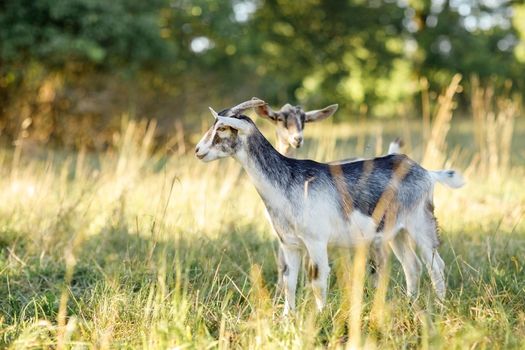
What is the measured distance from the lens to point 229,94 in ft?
49.5

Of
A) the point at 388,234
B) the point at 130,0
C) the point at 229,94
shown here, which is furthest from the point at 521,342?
the point at 229,94

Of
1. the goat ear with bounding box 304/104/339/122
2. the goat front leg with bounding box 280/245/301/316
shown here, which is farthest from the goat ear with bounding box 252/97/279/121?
the goat front leg with bounding box 280/245/301/316

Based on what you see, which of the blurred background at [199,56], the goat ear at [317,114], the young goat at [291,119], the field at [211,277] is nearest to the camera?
the field at [211,277]

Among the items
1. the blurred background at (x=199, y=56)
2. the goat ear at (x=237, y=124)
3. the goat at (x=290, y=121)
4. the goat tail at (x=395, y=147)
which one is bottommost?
the blurred background at (x=199, y=56)

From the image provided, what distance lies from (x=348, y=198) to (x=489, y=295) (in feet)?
3.22

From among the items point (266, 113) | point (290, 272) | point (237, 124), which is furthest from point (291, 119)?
point (290, 272)

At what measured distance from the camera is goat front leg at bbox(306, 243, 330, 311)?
4.00m

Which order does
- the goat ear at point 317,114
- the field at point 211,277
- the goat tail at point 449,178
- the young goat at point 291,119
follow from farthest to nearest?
the goat ear at point 317,114 < the young goat at point 291,119 < the goat tail at point 449,178 < the field at point 211,277

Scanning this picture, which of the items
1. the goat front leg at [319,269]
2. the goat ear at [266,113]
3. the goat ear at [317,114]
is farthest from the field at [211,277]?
the goat ear at [317,114]

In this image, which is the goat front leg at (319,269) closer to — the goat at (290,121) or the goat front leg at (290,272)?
the goat front leg at (290,272)

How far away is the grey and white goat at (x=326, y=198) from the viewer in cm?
393

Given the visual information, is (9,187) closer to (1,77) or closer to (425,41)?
(1,77)

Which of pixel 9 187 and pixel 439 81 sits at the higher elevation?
pixel 9 187

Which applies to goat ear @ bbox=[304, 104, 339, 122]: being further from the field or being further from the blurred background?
the blurred background
